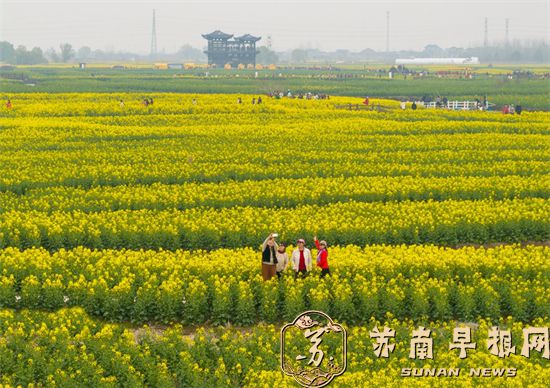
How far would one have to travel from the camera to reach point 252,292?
1859 centimetres

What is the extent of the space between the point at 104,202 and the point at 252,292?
419 inches

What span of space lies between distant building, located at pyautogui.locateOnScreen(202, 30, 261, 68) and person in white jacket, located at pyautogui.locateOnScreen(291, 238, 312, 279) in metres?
172

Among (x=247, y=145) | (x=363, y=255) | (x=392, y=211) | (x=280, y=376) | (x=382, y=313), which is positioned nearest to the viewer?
(x=280, y=376)

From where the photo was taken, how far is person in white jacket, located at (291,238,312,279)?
1881cm

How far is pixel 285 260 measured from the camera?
18781mm

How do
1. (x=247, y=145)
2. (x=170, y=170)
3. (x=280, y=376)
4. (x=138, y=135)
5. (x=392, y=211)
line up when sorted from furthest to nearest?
(x=138, y=135) → (x=247, y=145) → (x=170, y=170) → (x=392, y=211) → (x=280, y=376)

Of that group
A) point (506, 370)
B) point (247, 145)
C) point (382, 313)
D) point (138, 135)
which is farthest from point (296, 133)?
point (506, 370)

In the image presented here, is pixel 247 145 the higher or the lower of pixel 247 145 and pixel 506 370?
the higher

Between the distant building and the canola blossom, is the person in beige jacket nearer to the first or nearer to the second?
the canola blossom

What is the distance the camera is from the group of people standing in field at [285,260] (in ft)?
60.8

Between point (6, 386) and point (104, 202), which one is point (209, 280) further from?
point (104, 202)
